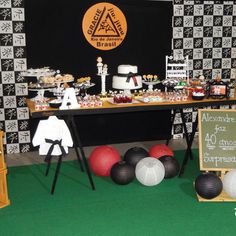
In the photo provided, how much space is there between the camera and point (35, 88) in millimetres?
5000

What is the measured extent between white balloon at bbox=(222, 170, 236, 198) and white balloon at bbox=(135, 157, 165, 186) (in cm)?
74

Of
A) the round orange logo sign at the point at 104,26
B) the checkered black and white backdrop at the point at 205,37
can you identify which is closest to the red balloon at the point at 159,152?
the checkered black and white backdrop at the point at 205,37

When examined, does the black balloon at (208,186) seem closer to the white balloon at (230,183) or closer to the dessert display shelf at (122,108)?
the white balloon at (230,183)

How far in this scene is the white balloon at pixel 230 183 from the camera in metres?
4.21

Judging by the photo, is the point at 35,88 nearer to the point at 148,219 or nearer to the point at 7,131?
the point at 7,131

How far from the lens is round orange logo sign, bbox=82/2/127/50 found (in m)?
6.12

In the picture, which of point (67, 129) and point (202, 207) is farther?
point (67, 129)

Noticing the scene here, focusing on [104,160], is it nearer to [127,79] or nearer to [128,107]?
[128,107]

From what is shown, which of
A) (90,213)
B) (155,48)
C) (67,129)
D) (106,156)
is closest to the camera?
(90,213)

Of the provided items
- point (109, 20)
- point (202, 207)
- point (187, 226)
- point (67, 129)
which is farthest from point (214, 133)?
point (109, 20)

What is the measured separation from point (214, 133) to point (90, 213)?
1.69 metres

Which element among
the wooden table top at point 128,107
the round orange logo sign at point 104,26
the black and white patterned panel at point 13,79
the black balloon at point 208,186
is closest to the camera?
the black balloon at point 208,186

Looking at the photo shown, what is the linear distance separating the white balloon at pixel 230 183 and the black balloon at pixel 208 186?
0.06 metres

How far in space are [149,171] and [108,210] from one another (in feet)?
2.47
